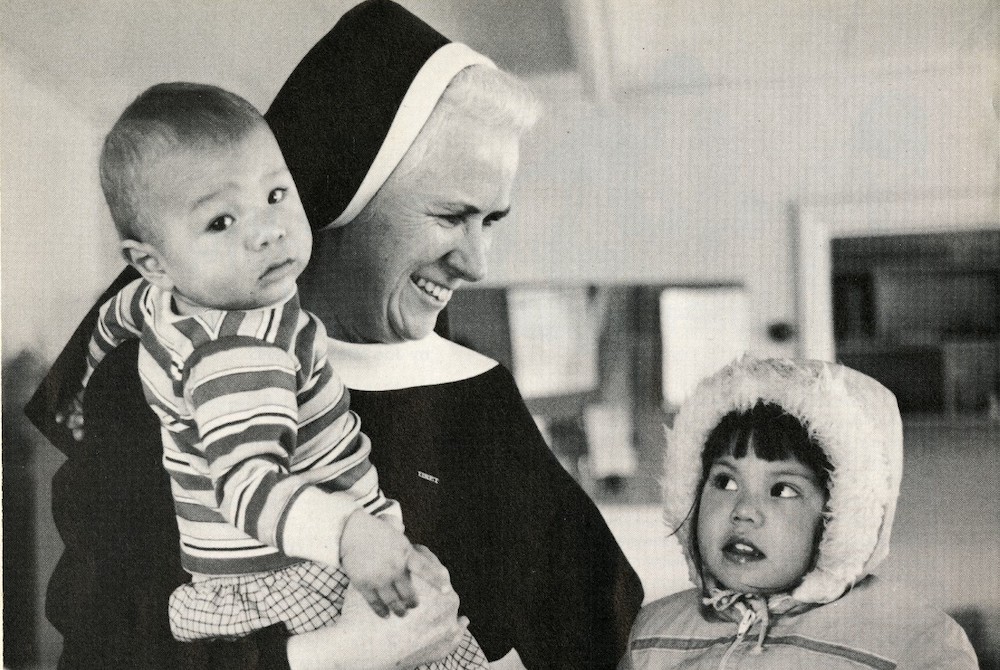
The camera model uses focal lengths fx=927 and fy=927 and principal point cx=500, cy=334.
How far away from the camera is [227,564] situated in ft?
4.32

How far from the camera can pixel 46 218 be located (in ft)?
5.05

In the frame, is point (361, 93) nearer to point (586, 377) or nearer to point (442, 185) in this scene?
point (442, 185)

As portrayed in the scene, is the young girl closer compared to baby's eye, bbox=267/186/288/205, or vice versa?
the young girl

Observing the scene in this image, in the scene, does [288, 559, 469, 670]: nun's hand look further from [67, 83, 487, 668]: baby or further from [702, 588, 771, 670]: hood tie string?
[702, 588, 771, 670]: hood tie string

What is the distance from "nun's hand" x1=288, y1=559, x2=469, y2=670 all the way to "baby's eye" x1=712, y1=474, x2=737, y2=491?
1.42ft

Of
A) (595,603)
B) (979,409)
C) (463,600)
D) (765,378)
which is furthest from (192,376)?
(979,409)

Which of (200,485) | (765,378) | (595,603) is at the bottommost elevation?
(595,603)

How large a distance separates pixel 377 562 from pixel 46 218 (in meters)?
0.82

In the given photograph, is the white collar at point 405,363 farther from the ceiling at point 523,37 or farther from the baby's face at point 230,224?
the ceiling at point 523,37

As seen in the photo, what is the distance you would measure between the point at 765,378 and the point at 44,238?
1.18m

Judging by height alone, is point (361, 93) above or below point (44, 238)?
above

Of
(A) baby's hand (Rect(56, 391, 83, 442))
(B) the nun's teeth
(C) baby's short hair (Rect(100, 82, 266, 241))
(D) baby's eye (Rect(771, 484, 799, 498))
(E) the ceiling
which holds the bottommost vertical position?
(D) baby's eye (Rect(771, 484, 799, 498))

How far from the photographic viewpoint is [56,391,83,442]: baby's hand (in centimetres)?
150

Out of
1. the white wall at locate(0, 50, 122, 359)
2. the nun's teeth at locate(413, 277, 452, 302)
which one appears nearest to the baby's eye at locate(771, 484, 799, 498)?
the nun's teeth at locate(413, 277, 452, 302)
